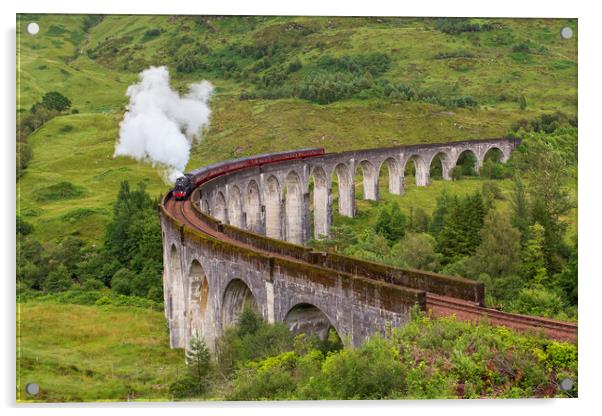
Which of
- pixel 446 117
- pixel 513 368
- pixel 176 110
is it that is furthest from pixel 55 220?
pixel 446 117

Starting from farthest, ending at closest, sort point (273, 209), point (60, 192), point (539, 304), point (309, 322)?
1. point (273, 209)
2. point (60, 192)
3. point (539, 304)
4. point (309, 322)

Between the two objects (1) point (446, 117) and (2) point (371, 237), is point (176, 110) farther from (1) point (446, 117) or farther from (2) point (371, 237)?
(1) point (446, 117)

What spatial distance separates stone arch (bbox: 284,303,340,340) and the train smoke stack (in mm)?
30483

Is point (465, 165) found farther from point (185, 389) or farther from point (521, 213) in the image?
point (185, 389)

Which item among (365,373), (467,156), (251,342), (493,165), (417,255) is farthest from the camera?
(467,156)

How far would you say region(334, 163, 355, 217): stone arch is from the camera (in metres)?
71.1

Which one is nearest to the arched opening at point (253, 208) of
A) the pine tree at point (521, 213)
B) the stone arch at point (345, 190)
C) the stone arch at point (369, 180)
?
the stone arch at point (345, 190)

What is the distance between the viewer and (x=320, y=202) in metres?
68.5

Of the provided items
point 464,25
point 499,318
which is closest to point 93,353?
point 499,318

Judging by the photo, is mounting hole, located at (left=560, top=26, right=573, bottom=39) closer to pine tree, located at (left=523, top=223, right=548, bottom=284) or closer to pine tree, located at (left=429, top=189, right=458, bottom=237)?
pine tree, located at (left=523, top=223, right=548, bottom=284)

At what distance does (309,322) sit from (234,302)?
197 inches

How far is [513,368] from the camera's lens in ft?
61.5

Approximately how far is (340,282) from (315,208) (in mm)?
45952

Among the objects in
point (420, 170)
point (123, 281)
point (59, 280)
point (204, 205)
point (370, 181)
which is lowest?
point (123, 281)
